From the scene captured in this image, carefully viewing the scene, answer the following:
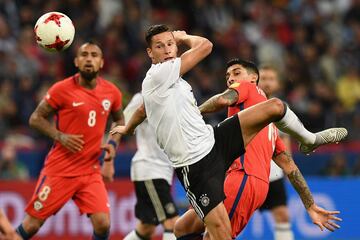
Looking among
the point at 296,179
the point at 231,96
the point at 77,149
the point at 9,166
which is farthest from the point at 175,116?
the point at 9,166

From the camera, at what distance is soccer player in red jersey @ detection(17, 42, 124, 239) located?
10.5 metres

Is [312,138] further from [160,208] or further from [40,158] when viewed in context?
[40,158]

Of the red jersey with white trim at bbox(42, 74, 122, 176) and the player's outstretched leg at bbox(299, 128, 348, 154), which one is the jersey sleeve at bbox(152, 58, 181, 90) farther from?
the red jersey with white trim at bbox(42, 74, 122, 176)

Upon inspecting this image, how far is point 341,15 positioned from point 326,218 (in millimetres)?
12048

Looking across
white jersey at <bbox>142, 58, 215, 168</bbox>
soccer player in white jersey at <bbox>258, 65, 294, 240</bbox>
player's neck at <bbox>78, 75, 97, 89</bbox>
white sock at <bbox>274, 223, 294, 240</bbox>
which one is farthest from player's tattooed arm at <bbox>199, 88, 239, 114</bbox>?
white sock at <bbox>274, 223, 294, 240</bbox>

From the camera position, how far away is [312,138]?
28.2 ft

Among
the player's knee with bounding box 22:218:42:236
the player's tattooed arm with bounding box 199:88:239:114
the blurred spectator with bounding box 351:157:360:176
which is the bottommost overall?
the blurred spectator with bounding box 351:157:360:176

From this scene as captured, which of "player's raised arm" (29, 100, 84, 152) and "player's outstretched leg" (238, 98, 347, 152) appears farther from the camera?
"player's raised arm" (29, 100, 84, 152)

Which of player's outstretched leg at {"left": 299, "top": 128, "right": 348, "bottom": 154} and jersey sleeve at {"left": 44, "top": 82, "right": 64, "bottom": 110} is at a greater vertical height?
jersey sleeve at {"left": 44, "top": 82, "right": 64, "bottom": 110}

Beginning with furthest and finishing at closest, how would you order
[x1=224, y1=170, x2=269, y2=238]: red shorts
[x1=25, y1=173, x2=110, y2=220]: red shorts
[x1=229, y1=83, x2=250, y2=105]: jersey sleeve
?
1. [x1=25, y1=173, x2=110, y2=220]: red shorts
2. [x1=229, y1=83, x2=250, y2=105]: jersey sleeve
3. [x1=224, y1=170, x2=269, y2=238]: red shorts

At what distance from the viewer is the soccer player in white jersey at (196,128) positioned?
27.0 feet

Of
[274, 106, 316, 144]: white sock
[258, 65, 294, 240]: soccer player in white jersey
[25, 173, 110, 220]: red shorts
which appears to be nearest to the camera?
[274, 106, 316, 144]: white sock

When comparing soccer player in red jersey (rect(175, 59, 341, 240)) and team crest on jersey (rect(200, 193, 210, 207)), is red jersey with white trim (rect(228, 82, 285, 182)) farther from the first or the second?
team crest on jersey (rect(200, 193, 210, 207))

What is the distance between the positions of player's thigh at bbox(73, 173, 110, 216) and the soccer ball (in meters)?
1.66
